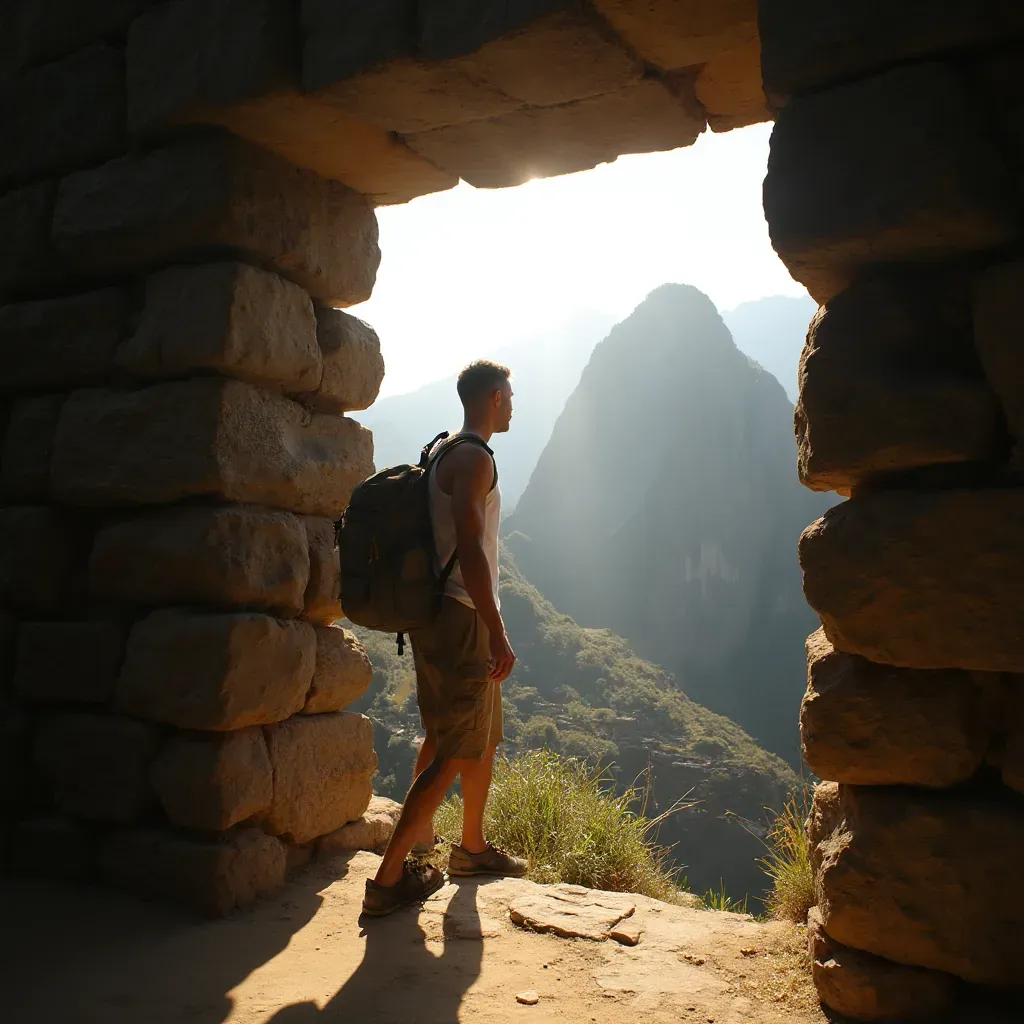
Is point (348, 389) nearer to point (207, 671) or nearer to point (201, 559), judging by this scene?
point (201, 559)

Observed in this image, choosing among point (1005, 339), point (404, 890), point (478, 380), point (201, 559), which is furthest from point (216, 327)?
point (1005, 339)

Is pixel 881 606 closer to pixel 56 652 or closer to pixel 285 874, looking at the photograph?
pixel 285 874

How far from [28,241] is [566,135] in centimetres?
230

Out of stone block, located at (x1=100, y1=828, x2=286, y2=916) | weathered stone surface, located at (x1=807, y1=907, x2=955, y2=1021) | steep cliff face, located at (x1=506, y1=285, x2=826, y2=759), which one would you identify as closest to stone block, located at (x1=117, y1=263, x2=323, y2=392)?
stone block, located at (x1=100, y1=828, x2=286, y2=916)

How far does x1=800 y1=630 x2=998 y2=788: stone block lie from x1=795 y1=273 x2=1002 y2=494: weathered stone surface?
525 millimetres

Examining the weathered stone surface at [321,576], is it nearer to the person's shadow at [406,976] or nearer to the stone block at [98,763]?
the stone block at [98,763]

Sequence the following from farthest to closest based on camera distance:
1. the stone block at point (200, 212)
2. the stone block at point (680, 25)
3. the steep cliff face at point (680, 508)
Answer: the steep cliff face at point (680, 508), the stone block at point (200, 212), the stone block at point (680, 25)

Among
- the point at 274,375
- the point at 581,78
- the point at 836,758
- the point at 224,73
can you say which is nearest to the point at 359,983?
the point at 836,758

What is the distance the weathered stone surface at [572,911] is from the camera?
2836mm

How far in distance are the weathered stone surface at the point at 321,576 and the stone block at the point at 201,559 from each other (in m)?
0.13

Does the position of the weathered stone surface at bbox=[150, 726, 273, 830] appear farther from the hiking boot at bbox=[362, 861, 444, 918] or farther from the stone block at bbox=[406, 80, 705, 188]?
the stone block at bbox=[406, 80, 705, 188]

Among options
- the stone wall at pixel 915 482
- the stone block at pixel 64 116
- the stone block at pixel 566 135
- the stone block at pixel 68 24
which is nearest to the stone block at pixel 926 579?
the stone wall at pixel 915 482

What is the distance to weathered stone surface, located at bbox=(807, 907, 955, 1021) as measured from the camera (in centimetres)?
210

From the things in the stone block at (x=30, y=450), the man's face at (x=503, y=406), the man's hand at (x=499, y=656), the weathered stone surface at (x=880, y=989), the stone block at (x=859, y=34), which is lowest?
the weathered stone surface at (x=880, y=989)
